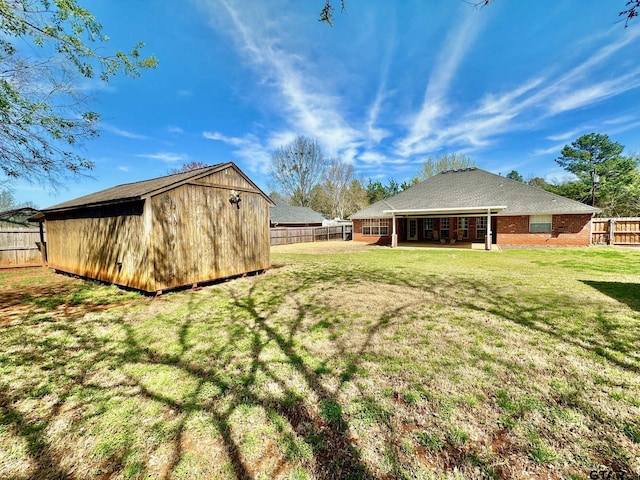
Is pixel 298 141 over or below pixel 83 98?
over

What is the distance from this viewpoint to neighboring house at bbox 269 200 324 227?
28.0 metres

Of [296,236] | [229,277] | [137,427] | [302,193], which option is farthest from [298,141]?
[137,427]

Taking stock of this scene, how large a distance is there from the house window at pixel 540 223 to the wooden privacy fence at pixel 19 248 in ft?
88.2

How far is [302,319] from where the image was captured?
15.1 ft

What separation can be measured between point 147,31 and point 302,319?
10.00 m

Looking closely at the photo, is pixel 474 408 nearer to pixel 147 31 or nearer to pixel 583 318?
pixel 583 318

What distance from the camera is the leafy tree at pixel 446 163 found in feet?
110

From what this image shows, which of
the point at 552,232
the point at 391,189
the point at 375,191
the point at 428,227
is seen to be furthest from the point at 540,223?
the point at 391,189

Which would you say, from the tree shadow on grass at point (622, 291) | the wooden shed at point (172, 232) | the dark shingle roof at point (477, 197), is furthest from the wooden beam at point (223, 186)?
the dark shingle roof at point (477, 197)

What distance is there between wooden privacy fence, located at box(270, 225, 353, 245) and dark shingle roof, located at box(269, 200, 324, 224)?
434cm

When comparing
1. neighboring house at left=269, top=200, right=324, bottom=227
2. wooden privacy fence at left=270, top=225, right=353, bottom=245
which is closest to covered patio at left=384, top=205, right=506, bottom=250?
wooden privacy fence at left=270, top=225, right=353, bottom=245

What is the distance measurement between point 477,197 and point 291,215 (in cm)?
1852

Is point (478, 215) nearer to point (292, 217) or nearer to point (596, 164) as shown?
point (292, 217)

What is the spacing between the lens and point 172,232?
21.1 feet
